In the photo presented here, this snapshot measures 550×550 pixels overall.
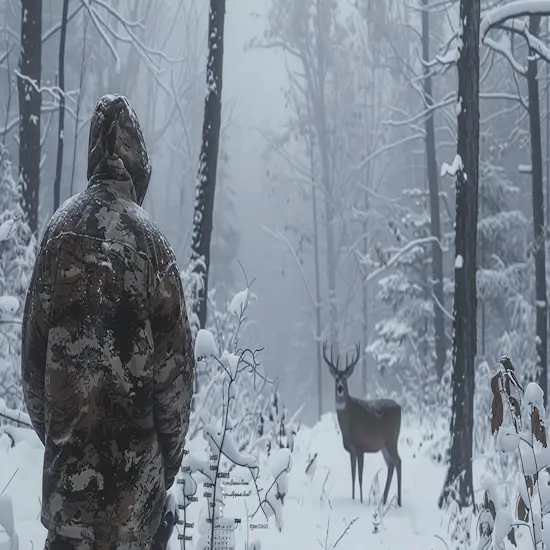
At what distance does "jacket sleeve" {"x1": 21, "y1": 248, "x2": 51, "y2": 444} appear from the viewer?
2.10m

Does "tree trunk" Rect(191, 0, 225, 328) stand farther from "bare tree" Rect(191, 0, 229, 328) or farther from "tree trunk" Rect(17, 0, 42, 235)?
"tree trunk" Rect(17, 0, 42, 235)

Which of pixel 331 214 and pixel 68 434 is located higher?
pixel 331 214

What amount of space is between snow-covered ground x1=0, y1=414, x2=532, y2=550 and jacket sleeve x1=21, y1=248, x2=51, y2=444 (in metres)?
1.89

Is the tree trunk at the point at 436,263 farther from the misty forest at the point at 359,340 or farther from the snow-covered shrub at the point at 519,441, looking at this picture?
the snow-covered shrub at the point at 519,441

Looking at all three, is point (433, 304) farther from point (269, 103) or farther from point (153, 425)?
point (269, 103)

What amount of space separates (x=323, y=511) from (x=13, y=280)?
512 cm

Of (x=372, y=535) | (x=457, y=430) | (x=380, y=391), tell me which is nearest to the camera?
(x=372, y=535)

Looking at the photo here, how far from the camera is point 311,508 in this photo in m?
6.31

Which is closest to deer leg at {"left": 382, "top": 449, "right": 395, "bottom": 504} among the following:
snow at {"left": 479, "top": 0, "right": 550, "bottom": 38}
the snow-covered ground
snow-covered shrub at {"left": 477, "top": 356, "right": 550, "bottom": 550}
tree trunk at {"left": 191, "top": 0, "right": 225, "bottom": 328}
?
the snow-covered ground

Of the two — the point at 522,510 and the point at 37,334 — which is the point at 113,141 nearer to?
the point at 37,334

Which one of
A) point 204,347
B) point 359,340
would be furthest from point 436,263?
point 204,347

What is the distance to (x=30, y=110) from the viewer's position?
8.98 metres

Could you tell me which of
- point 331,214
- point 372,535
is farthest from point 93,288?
point 331,214

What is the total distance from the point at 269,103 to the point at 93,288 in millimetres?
56690
